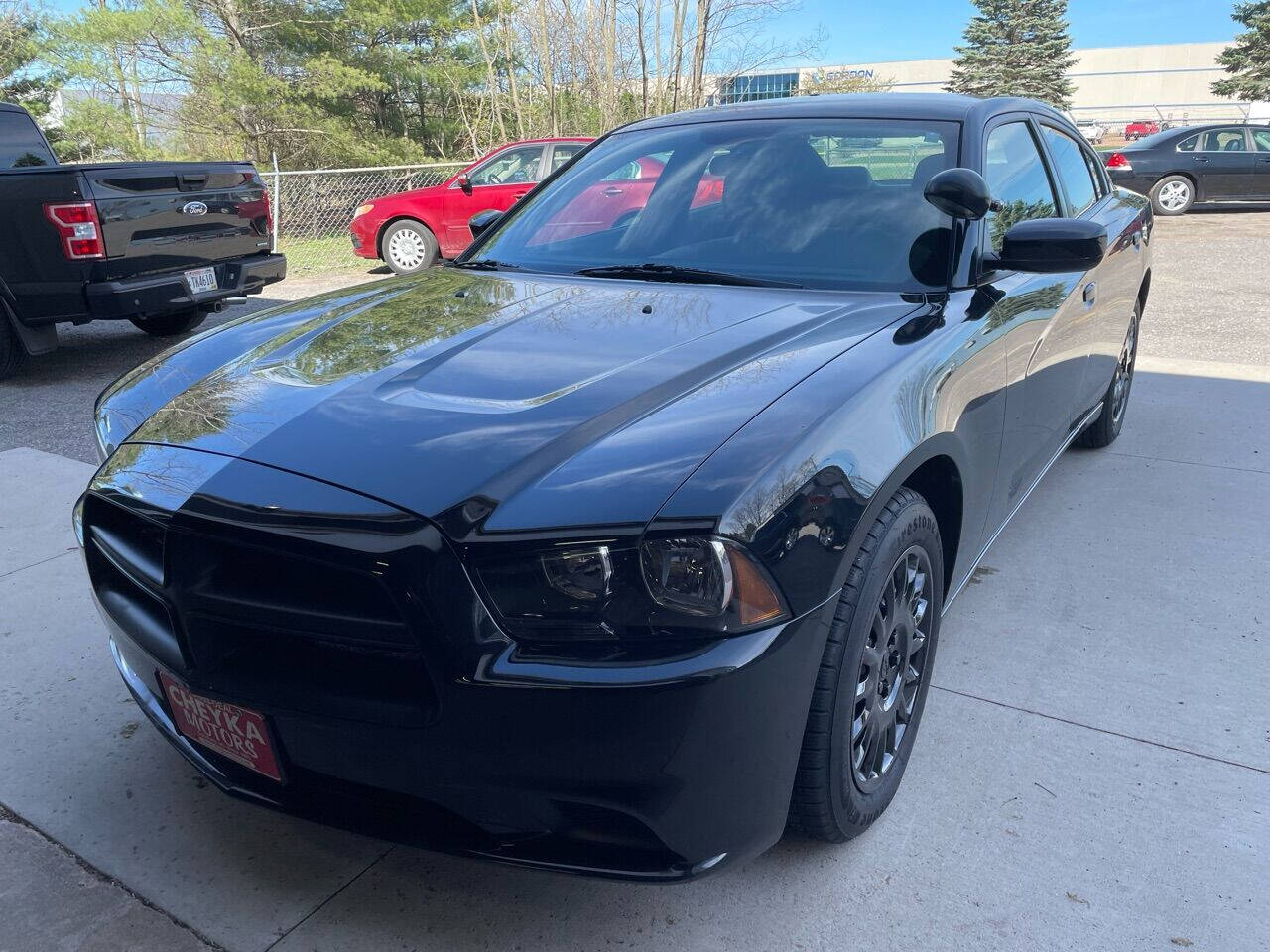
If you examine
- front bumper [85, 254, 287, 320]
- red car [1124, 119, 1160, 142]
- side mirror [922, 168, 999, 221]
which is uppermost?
side mirror [922, 168, 999, 221]

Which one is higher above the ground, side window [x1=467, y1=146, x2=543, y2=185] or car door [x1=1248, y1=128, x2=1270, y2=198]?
side window [x1=467, y1=146, x2=543, y2=185]

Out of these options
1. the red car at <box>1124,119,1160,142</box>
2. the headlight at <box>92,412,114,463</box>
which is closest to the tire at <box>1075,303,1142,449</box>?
the headlight at <box>92,412,114,463</box>

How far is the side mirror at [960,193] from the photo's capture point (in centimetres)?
264

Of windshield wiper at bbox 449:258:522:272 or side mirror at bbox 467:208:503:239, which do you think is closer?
windshield wiper at bbox 449:258:522:272

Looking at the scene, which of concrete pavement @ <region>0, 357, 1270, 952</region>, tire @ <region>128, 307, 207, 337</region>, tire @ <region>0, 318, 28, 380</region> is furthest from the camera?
tire @ <region>128, 307, 207, 337</region>

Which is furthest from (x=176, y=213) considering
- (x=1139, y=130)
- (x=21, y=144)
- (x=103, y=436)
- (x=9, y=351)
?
(x=1139, y=130)

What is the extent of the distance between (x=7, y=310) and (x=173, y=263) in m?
1.02

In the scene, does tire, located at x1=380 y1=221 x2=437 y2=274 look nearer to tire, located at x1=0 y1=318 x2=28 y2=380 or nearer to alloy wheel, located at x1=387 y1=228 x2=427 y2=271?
alloy wheel, located at x1=387 y1=228 x2=427 y2=271

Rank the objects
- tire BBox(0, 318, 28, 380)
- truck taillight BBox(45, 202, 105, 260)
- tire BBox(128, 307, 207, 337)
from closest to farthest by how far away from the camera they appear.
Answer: truck taillight BBox(45, 202, 105, 260), tire BBox(0, 318, 28, 380), tire BBox(128, 307, 207, 337)

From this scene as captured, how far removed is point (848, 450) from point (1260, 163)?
54.7ft

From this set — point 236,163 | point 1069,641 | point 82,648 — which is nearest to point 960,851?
point 1069,641

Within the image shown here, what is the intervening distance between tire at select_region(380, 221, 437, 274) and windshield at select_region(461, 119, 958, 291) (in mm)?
8030

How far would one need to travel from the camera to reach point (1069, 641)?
3076mm

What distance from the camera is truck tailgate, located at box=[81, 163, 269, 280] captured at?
236 inches
